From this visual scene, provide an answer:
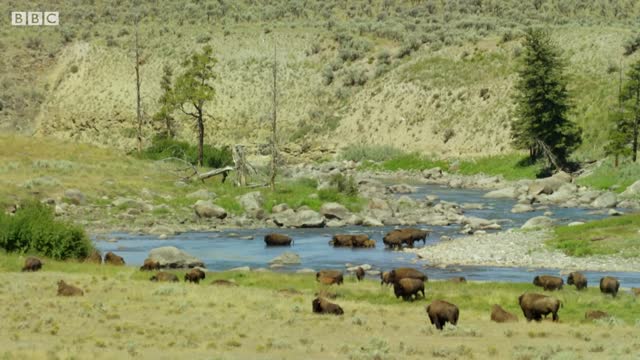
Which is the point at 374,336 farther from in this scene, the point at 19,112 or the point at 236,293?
the point at 19,112

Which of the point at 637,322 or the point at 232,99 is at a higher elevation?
the point at 232,99

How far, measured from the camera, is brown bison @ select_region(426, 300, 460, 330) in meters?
26.8

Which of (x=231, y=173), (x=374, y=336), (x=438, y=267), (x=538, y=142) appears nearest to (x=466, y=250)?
(x=438, y=267)

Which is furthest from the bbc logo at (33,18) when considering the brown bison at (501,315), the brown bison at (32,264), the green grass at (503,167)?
the brown bison at (501,315)

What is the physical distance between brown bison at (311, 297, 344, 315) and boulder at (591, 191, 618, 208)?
1575 inches

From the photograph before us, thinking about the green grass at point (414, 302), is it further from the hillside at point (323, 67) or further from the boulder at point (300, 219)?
the hillside at point (323, 67)

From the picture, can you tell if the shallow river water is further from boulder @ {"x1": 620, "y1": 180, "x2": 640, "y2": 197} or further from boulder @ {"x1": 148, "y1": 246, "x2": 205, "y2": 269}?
boulder @ {"x1": 620, "y1": 180, "x2": 640, "y2": 197}

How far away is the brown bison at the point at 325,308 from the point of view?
2934 cm

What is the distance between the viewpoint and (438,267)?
42.1 meters

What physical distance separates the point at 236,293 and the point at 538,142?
57124 mm

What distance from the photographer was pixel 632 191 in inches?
2672

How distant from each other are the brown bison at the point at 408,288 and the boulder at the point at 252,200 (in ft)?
95.2

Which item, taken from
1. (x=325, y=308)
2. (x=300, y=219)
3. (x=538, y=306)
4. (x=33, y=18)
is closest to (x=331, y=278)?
(x=325, y=308)

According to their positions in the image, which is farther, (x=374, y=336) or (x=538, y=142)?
(x=538, y=142)
